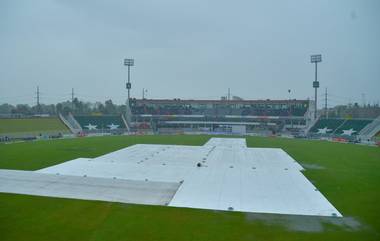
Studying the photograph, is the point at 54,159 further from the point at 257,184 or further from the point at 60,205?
the point at 257,184

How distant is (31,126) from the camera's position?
173 feet

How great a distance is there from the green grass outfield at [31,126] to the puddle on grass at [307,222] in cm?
4720

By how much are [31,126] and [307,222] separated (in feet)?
177

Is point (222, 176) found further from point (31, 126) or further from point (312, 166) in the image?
point (31, 126)

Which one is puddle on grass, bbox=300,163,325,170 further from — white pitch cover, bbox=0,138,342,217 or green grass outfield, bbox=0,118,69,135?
green grass outfield, bbox=0,118,69,135

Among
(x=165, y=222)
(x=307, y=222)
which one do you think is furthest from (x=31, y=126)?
(x=307, y=222)

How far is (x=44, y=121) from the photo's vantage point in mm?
57219

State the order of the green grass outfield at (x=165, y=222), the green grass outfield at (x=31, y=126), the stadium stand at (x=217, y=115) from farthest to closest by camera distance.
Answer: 1. the stadium stand at (x=217, y=115)
2. the green grass outfield at (x=31, y=126)
3. the green grass outfield at (x=165, y=222)

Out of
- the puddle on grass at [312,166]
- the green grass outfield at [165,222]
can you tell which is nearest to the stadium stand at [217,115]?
the puddle on grass at [312,166]

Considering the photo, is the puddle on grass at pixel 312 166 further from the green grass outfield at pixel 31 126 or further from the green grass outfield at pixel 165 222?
the green grass outfield at pixel 31 126

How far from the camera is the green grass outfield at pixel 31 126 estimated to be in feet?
158

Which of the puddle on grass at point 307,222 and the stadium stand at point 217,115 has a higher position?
the stadium stand at point 217,115

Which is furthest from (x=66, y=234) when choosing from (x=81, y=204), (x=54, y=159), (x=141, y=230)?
(x=54, y=159)

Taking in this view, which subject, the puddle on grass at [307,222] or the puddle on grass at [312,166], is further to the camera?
the puddle on grass at [312,166]
